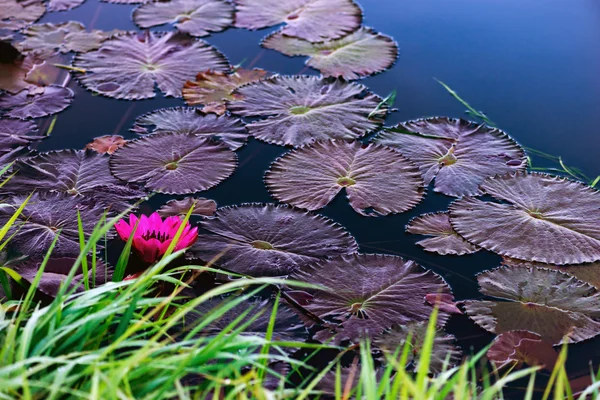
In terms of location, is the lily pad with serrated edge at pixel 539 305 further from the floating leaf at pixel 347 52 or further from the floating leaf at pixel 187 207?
the floating leaf at pixel 347 52

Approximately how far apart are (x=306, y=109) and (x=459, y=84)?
646 millimetres

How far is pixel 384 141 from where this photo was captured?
2.33m

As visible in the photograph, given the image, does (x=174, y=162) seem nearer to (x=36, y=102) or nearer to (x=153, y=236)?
(x=153, y=236)

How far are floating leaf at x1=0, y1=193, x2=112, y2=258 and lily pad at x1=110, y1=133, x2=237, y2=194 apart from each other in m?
0.21

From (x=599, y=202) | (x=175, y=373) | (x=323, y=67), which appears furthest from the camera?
(x=323, y=67)

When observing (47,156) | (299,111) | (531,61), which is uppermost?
(531,61)

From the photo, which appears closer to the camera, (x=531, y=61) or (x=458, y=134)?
(x=458, y=134)

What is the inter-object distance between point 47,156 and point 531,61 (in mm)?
1932

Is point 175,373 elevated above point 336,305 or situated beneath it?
elevated above

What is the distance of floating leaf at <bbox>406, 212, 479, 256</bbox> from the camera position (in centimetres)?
189

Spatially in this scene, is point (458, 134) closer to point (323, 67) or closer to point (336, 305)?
point (323, 67)

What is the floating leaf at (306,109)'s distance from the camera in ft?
7.78

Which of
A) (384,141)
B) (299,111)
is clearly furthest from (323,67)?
(384,141)

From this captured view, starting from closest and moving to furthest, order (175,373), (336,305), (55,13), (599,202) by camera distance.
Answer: (175,373) < (336,305) < (599,202) < (55,13)
